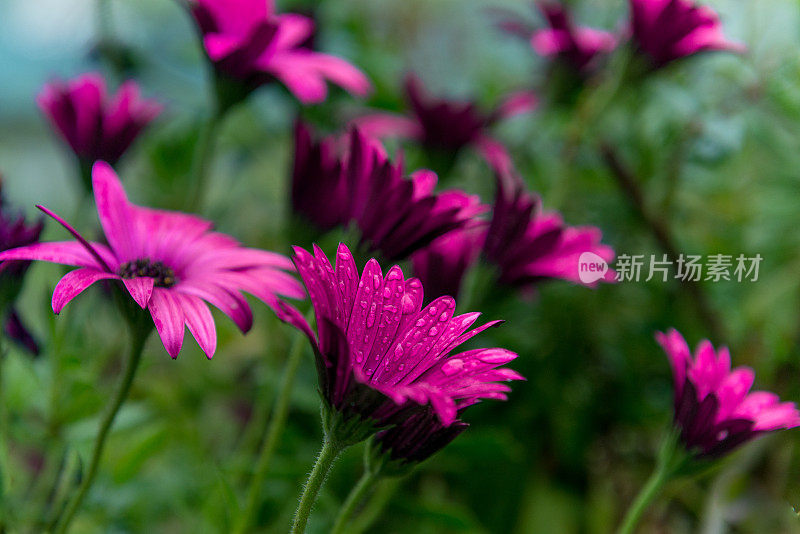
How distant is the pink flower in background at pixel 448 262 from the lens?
1.04 ft

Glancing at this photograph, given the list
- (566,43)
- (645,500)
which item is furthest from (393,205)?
(566,43)

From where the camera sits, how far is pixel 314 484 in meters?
0.22

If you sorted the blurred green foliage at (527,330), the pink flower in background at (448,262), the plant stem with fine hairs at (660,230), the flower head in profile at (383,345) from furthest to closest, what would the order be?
the plant stem with fine hairs at (660,230) → the blurred green foliage at (527,330) → the pink flower in background at (448,262) → the flower head in profile at (383,345)

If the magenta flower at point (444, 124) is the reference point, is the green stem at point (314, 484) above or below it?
below

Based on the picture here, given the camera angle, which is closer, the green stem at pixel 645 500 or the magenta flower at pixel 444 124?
the green stem at pixel 645 500

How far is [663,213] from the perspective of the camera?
→ 0.62 metres

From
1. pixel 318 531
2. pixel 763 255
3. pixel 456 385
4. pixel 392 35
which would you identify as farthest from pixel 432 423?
pixel 392 35

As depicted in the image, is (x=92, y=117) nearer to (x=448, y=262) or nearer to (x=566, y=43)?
(x=448, y=262)

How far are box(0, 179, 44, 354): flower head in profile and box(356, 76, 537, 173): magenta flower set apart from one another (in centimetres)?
23

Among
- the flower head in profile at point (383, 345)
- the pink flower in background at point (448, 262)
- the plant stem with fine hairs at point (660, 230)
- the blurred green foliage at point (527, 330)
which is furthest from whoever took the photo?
the plant stem with fine hairs at point (660, 230)

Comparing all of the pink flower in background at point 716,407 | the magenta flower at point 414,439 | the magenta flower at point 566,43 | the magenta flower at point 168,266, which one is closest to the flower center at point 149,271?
the magenta flower at point 168,266

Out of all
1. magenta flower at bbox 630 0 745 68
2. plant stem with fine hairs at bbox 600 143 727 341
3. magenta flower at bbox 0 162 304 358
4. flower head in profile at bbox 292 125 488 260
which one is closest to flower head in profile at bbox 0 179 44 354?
magenta flower at bbox 0 162 304 358

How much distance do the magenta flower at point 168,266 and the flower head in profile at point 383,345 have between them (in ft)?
0.06

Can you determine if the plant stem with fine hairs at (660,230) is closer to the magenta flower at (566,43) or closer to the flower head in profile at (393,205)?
the magenta flower at (566,43)
